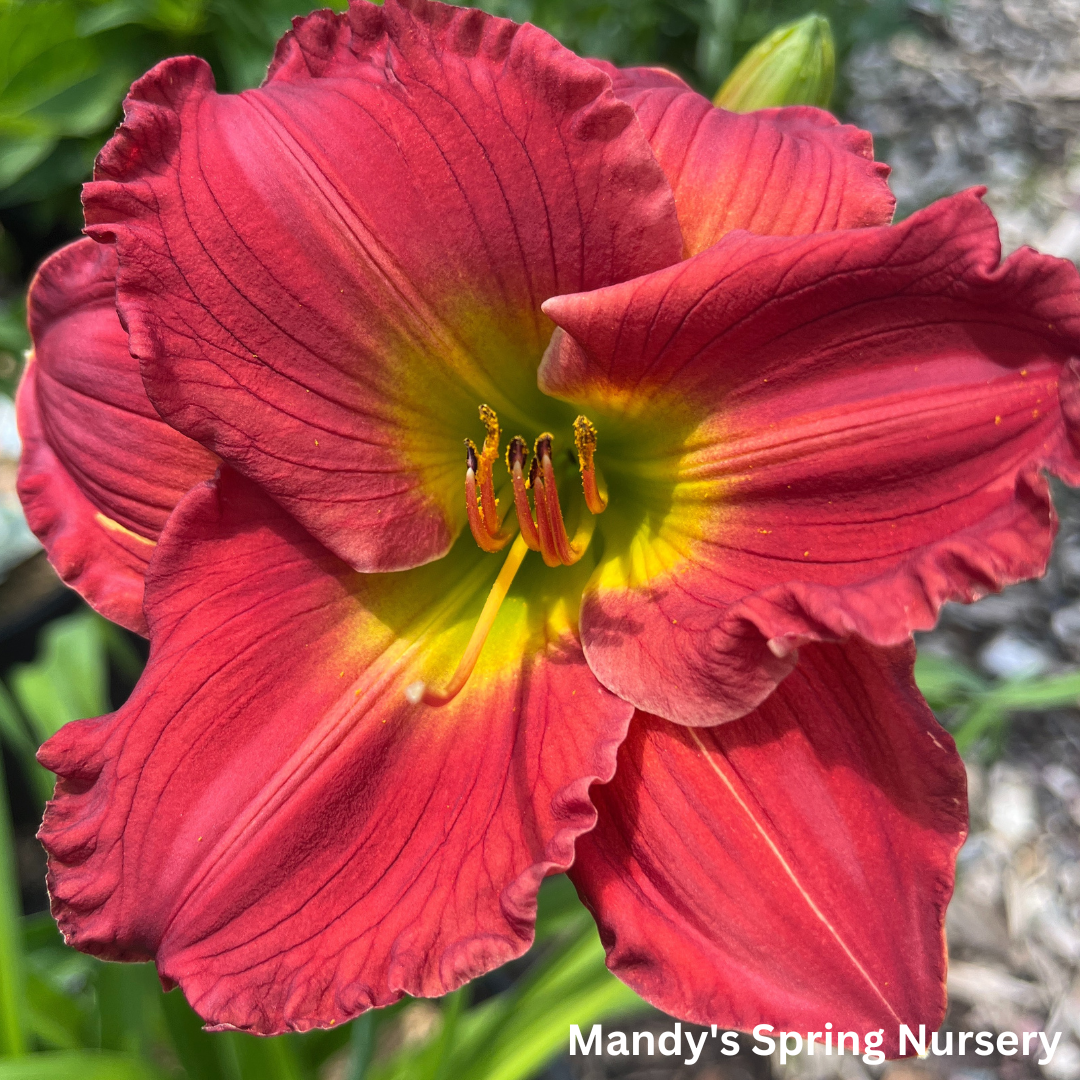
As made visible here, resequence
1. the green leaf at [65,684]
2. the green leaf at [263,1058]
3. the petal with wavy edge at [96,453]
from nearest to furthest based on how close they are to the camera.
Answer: the petal with wavy edge at [96,453] → the green leaf at [263,1058] → the green leaf at [65,684]

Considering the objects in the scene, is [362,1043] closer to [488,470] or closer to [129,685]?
[488,470]

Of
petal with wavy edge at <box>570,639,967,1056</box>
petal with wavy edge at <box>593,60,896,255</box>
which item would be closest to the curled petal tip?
petal with wavy edge at <box>570,639,967,1056</box>

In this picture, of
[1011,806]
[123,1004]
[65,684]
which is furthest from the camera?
[1011,806]

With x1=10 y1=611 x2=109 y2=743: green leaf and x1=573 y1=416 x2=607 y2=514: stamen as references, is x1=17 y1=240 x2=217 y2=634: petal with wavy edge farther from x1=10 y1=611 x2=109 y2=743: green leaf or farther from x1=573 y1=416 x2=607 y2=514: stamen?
x1=10 y1=611 x2=109 y2=743: green leaf

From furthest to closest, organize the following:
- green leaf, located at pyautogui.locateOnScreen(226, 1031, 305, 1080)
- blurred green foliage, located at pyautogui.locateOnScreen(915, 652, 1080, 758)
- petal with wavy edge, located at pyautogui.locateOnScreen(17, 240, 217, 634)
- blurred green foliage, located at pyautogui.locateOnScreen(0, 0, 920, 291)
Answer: blurred green foliage, located at pyautogui.locateOnScreen(0, 0, 920, 291)
blurred green foliage, located at pyautogui.locateOnScreen(915, 652, 1080, 758)
green leaf, located at pyautogui.locateOnScreen(226, 1031, 305, 1080)
petal with wavy edge, located at pyautogui.locateOnScreen(17, 240, 217, 634)

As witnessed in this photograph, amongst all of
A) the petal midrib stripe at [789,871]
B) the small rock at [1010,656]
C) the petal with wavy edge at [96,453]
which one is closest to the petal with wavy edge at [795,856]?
the petal midrib stripe at [789,871]

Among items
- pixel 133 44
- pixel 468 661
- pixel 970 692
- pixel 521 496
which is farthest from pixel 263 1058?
pixel 133 44

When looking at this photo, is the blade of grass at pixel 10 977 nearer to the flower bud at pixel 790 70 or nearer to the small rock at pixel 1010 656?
the flower bud at pixel 790 70
